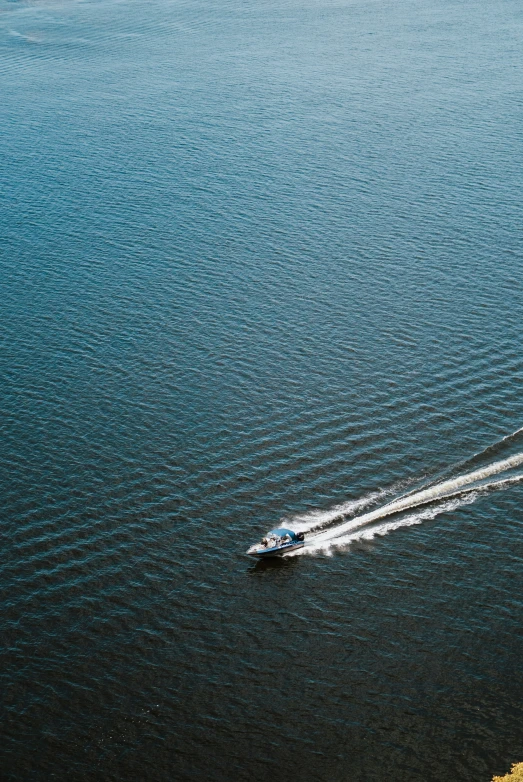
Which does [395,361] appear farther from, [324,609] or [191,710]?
[191,710]

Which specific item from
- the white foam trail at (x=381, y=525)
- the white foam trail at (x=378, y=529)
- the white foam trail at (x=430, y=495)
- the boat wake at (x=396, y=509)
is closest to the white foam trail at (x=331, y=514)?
the boat wake at (x=396, y=509)

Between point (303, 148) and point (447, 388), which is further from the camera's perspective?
point (303, 148)

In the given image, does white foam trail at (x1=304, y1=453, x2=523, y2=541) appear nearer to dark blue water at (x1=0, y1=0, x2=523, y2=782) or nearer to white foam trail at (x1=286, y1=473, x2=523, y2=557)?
white foam trail at (x1=286, y1=473, x2=523, y2=557)

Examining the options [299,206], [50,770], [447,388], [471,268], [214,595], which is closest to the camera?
[50,770]

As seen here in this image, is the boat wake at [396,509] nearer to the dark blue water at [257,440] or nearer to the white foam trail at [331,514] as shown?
the white foam trail at [331,514]

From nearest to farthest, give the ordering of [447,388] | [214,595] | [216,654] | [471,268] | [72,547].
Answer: [216,654], [214,595], [72,547], [447,388], [471,268]

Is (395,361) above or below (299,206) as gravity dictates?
below

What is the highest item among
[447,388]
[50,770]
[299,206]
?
[299,206]

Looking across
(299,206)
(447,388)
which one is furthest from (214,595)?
(299,206)
